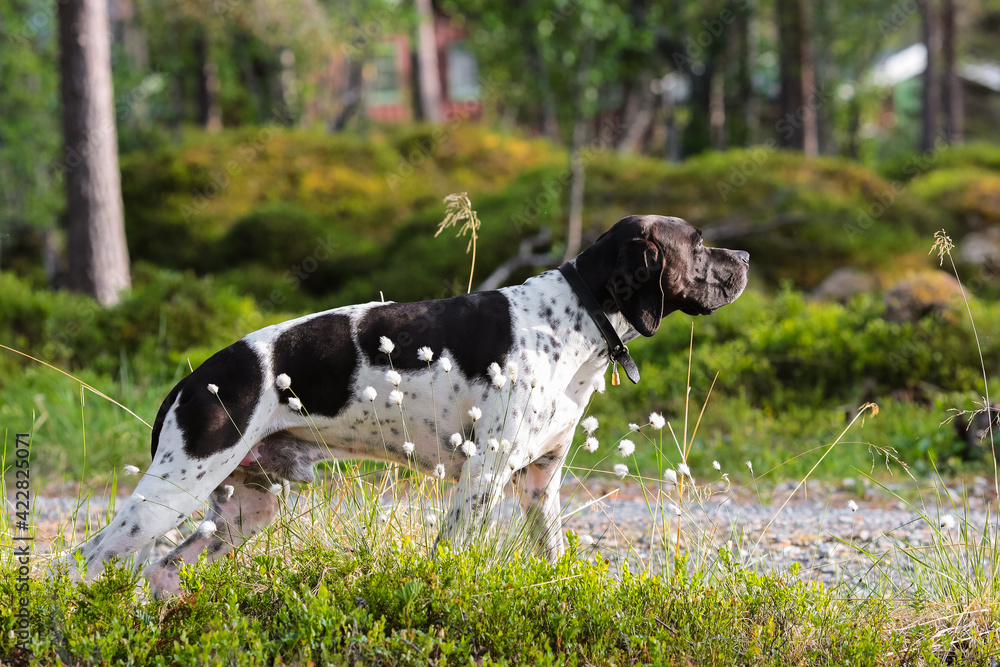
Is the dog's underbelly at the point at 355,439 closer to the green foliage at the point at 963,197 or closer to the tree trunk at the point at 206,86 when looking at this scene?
the green foliage at the point at 963,197

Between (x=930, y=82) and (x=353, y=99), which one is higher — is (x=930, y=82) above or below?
below

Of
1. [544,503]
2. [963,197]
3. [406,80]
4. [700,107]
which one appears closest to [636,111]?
[700,107]

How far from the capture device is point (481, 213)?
1180cm

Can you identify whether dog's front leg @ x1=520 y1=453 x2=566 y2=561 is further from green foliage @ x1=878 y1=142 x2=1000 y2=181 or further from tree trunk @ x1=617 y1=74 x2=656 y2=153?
tree trunk @ x1=617 y1=74 x2=656 y2=153

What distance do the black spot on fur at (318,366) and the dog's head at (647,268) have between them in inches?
37.4

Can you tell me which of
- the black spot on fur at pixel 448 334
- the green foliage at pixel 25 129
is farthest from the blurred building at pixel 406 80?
the black spot on fur at pixel 448 334

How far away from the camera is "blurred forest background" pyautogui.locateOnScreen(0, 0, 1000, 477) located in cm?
734

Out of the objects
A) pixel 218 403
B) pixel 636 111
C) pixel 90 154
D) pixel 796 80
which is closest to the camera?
pixel 218 403

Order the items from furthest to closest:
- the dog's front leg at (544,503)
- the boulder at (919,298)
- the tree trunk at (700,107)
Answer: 1. the tree trunk at (700,107)
2. the boulder at (919,298)
3. the dog's front leg at (544,503)

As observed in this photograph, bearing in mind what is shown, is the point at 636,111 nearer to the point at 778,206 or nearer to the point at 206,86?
the point at 206,86

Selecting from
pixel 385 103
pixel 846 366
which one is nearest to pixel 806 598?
pixel 846 366

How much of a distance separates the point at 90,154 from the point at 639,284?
320 inches

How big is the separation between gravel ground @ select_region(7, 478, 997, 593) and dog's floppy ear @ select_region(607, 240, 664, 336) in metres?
0.74

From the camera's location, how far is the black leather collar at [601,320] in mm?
3234
